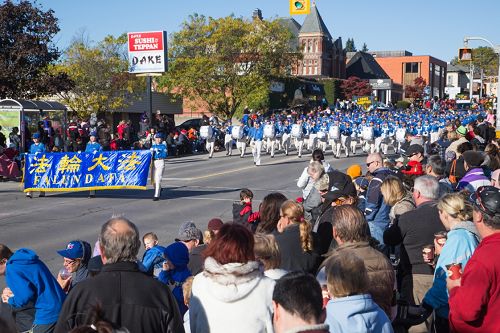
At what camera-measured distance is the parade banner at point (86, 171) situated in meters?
19.0

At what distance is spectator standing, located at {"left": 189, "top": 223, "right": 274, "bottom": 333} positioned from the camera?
14.1 ft

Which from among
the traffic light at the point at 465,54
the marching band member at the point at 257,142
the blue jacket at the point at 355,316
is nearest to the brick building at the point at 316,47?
the marching band member at the point at 257,142

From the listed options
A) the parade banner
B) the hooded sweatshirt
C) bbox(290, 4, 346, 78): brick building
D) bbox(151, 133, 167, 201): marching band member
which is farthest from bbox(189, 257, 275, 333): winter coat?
bbox(290, 4, 346, 78): brick building

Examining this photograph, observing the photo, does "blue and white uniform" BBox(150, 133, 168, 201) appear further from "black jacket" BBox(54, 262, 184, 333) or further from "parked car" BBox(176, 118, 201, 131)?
"parked car" BBox(176, 118, 201, 131)

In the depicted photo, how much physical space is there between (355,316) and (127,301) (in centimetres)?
138

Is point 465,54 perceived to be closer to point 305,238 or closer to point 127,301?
point 305,238

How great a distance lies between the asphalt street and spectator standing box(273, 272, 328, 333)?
6.97 metres

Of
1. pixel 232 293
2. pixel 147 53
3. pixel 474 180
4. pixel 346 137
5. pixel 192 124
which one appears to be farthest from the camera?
pixel 192 124

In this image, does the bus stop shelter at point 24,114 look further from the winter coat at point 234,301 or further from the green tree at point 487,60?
the green tree at point 487,60

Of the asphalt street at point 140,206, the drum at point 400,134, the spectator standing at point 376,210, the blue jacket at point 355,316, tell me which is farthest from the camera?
the drum at point 400,134

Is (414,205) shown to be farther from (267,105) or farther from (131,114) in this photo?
(267,105)

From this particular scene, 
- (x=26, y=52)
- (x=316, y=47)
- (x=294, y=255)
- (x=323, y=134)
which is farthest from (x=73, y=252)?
(x=316, y=47)

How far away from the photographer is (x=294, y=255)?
237 inches

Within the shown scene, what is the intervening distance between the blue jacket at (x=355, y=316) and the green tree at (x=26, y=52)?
28.1 m
